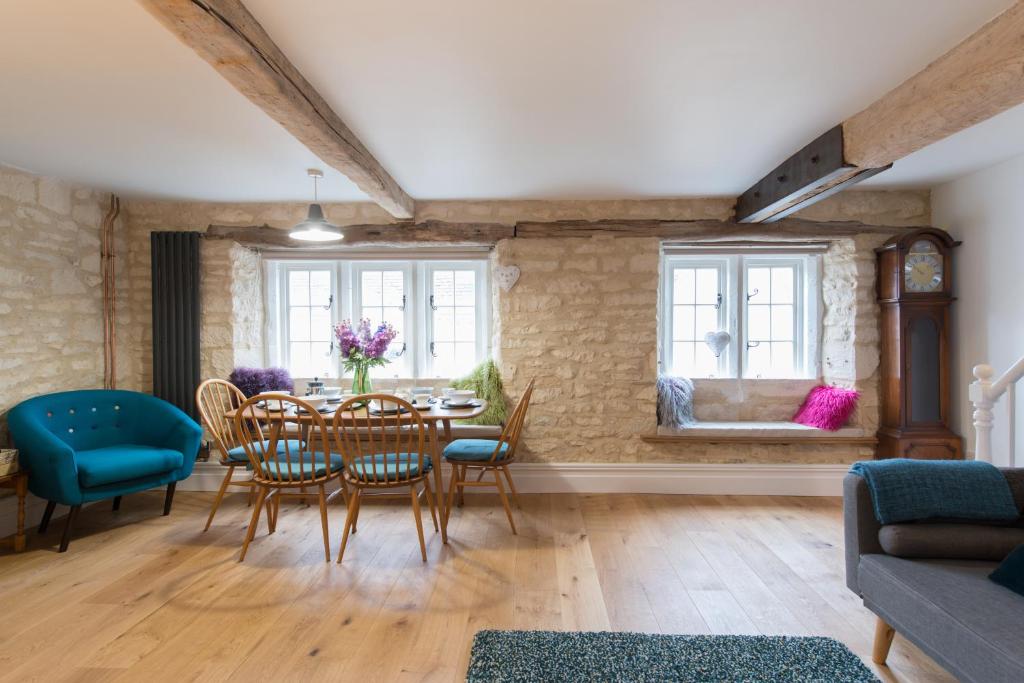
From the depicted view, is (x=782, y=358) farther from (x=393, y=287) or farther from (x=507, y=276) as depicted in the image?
(x=393, y=287)

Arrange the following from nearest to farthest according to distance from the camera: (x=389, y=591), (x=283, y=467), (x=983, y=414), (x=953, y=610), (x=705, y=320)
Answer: (x=953, y=610) < (x=389, y=591) < (x=983, y=414) < (x=283, y=467) < (x=705, y=320)

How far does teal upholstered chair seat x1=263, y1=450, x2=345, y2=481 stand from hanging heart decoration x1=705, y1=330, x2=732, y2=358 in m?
3.11

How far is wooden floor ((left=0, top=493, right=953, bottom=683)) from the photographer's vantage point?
6.98 ft

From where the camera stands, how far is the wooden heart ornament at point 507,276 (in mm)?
4352

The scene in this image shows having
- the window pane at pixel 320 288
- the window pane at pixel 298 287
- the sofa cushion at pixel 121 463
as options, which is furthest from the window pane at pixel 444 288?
the sofa cushion at pixel 121 463

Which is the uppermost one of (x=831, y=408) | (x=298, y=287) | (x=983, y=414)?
(x=298, y=287)

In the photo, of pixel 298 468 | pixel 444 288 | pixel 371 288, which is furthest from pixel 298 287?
pixel 298 468

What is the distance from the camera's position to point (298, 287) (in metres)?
4.90

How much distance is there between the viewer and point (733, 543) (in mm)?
3260

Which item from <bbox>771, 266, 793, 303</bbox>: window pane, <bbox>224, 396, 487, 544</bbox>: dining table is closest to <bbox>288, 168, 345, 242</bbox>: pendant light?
<bbox>224, 396, 487, 544</bbox>: dining table

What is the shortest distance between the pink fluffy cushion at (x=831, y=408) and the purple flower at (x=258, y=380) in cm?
429

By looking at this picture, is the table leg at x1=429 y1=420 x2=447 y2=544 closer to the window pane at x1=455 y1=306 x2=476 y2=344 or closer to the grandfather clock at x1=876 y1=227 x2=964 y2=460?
the window pane at x1=455 y1=306 x2=476 y2=344

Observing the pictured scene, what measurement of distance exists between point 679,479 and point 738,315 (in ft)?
4.91

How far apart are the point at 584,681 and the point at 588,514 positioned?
6.13 ft
